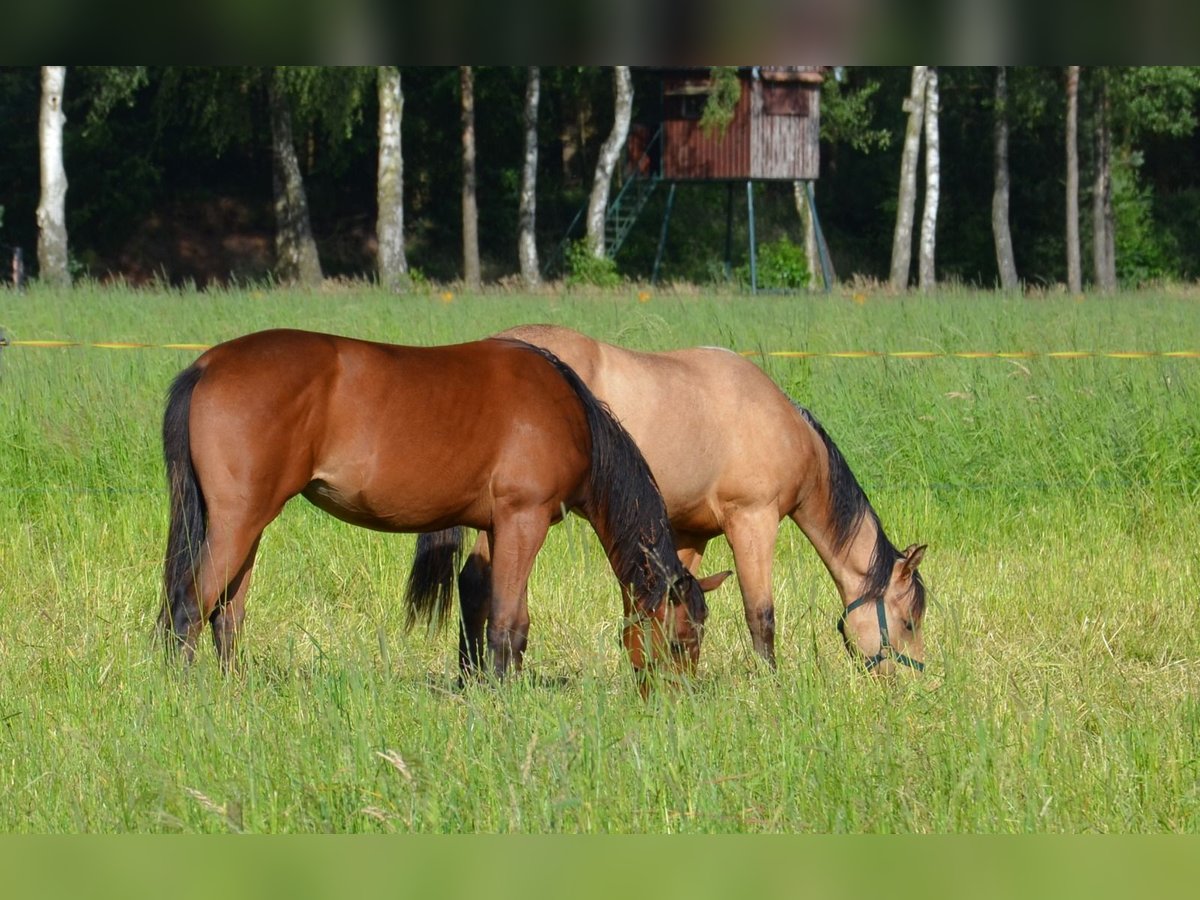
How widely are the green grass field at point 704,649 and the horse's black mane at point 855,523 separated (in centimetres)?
30

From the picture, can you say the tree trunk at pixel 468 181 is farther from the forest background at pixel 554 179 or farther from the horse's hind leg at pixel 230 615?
the horse's hind leg at pixel 230 615

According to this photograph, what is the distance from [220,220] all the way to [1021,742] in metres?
34.2

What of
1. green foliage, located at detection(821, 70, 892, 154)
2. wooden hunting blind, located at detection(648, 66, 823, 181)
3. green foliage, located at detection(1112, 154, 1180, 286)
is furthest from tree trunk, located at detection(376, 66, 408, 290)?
green foliage, located at detection(1112, 154, 1180, 286)

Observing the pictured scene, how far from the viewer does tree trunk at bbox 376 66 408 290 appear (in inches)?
958

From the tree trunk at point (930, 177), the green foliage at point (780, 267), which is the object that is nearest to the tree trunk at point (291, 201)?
the green foliage at point (780, 267)

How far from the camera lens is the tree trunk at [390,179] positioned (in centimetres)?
2433

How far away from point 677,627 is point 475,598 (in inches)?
42.2

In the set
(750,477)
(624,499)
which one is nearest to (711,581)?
(624,499)

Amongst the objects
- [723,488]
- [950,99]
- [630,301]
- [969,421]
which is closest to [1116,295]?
[630,301]

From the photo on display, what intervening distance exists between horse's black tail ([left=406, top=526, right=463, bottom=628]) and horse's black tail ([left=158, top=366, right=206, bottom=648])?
1038mm

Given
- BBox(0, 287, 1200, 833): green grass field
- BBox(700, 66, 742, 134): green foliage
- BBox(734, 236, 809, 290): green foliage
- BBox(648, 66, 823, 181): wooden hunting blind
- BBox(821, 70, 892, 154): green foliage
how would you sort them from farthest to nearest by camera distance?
BBox(821, 70, 892, 154): green foliage, BBox(734, 236, 809, 290): green foliage, BBox(648, 66, 823, 181): wooden hunting blind, BBox(700, 66, 742, 134): green foliage, BBox(0, 287, 1200, 833): green grass field

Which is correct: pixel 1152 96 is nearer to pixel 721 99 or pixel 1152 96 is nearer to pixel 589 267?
pixel 721 99

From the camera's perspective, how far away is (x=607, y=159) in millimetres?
30062

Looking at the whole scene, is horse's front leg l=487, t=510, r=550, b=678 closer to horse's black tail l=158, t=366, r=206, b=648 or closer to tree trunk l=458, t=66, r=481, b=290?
horse's black tail l=158, t=366, r=206, b=648
